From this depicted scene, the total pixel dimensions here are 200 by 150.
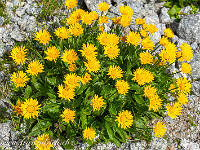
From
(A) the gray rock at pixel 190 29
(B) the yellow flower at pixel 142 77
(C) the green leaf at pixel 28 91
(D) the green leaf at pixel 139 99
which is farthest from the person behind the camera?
(A) the gray rock at pixel 190 29

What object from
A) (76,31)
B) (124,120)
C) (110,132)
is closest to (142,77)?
(124,120)

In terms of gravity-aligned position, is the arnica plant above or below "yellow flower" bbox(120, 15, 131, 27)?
below

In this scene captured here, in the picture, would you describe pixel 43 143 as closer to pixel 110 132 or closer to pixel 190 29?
pixel 110 132

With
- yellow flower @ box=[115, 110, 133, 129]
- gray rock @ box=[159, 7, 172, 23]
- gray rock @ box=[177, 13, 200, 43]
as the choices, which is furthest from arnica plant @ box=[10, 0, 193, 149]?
gray rock @ box=[159, 7, 172, 23]

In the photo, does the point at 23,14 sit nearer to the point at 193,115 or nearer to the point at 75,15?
the point at 75,15

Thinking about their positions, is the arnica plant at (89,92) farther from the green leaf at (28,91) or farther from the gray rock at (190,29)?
the gray rock at (190,29)

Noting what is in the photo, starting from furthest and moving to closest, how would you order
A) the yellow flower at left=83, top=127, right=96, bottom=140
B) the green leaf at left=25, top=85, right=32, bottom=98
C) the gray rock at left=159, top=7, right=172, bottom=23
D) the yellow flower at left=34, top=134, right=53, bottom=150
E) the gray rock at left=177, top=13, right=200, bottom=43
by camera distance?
the gray rock at left=159, top=7, right=172, bottom=23, the gray rock at left=177, top=13, right=200, bottom=43, the green leaf at left=25, top=85, right=32, bottom=98, the yellow flower at left=83, top=127, right=96, bottom=140, the yellow flower at left=34, top=134, right=53, bottom=150

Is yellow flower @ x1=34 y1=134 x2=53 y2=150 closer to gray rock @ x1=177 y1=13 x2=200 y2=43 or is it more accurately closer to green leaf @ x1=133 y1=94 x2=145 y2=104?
green leaf @ x1=133 y1=94 x2=145 y2=104

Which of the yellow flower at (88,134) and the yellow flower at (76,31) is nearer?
the yellow flower at (88,134)

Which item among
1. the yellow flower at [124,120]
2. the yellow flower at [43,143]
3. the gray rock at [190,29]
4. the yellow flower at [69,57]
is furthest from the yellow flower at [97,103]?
the gray rock at [190,29]
